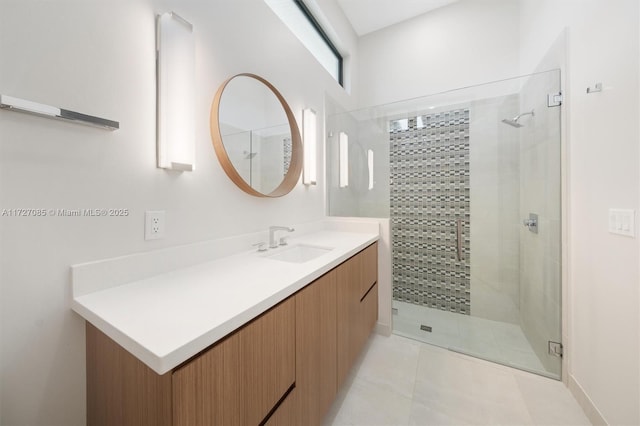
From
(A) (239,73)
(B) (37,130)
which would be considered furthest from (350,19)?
(B) (37,130)

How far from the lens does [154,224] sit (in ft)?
3.24

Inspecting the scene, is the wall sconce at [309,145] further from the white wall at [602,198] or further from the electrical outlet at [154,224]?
the white wall at [602,198]

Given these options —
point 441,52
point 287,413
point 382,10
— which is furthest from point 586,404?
point 382,10

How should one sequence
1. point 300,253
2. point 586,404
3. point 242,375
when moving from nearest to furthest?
point 242,375 → point 586,404 → point 300,253

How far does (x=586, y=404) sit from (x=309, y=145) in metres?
2.30

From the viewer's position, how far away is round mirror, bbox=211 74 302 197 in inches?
50.3

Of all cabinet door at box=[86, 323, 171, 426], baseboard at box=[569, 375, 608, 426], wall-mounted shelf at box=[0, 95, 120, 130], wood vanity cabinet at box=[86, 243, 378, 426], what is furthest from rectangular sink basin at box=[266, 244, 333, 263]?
baseboard at box=[569, 375, 608, 426]

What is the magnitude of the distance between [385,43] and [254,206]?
278 cm

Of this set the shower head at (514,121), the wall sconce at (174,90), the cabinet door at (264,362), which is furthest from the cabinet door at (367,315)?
the shower head at (514,121)

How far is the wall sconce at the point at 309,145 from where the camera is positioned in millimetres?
1978

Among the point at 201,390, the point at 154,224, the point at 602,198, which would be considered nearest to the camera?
the point at 201,390

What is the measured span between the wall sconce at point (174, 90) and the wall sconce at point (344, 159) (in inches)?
63.9

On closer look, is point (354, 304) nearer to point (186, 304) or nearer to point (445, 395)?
point (445, 395)

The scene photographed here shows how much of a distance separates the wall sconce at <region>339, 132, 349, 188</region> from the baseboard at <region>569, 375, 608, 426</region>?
207 centimetres
